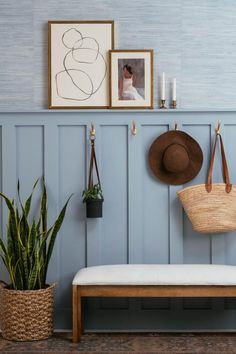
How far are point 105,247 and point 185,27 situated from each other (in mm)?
1522

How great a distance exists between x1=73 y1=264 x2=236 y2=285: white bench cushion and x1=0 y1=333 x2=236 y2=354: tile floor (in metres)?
0.37

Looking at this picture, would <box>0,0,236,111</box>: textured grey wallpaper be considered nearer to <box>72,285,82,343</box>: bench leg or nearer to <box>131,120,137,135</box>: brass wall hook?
<box>131,120,137,135</box>: brass wall hook

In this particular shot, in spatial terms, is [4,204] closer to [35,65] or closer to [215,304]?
[35,65]

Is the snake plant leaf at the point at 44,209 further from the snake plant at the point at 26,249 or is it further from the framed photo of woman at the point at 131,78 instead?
the framed photo of woman at the point at 131,78

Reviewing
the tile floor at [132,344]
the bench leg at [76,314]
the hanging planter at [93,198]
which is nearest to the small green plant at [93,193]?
the hanging planter at [93,198]

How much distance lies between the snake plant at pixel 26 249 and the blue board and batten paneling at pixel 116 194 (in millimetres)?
217

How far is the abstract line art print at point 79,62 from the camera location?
4.27 meters

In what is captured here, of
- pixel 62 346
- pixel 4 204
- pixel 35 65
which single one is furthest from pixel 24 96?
pixel 62 346

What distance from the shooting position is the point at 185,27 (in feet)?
14.1

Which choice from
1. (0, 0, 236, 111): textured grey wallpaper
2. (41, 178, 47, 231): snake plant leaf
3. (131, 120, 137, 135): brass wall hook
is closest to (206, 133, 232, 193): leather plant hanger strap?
(0, 0, 236, 111): textured grey wallpaper

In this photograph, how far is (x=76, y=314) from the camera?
12.3 ft

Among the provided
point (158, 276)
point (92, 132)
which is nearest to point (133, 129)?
point (92, 132)

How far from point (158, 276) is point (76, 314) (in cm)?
52

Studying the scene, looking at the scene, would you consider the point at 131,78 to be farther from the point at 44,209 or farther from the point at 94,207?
the point at 44,209
